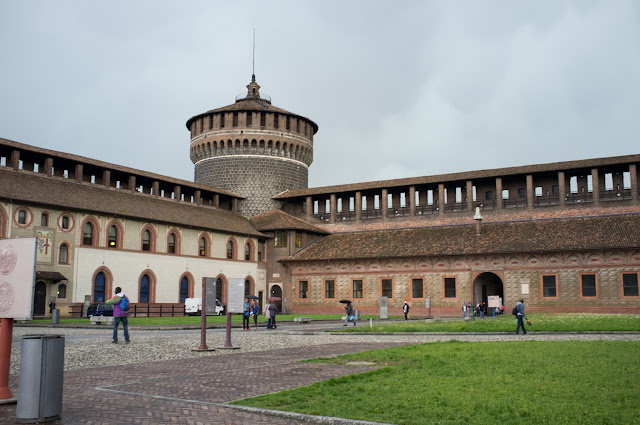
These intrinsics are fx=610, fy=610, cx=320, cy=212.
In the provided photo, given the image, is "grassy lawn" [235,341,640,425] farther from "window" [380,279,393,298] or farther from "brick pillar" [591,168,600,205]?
"window" [380,279,393,298]

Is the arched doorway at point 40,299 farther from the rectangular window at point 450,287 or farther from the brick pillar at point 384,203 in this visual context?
the rectangular window at point 450,287

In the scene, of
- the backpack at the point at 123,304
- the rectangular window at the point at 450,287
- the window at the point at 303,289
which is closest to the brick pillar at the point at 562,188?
the rectangular window at the point at 450,287

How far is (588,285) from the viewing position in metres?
42.3

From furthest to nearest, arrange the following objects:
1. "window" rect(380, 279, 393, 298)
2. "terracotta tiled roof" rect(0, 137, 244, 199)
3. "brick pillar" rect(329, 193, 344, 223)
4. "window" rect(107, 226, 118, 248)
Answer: "brick pillar" rect(329, 193, 344, 223)
"window" rect(380, 279, 393, 298)
"window" rect(107, 226, 118, 248)
"terracotta tiled roof" rect(0, 137, 244, 199)

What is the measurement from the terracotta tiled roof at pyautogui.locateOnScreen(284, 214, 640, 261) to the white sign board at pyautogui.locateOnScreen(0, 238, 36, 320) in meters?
39.9

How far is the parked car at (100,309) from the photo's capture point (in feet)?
117

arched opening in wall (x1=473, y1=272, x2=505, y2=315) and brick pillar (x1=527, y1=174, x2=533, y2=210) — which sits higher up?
brick pillar (x1=527, y1=174, x2=533, y2=210)

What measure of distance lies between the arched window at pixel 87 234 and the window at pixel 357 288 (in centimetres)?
2107

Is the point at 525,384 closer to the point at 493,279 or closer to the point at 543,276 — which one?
the point at 543,276

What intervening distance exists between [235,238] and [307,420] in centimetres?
4662

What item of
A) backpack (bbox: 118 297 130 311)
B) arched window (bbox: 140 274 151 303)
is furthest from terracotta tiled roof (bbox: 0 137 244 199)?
backpack (bbox: 118 297 130 311)

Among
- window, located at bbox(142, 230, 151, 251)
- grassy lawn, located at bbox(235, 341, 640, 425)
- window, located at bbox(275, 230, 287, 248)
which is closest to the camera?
grassy lawn, located at bbox(235, 341, 640, 425)

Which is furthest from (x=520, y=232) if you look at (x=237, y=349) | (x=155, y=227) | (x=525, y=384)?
(x=525, y=384)

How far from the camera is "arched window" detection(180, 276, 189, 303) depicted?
48.5 metres
